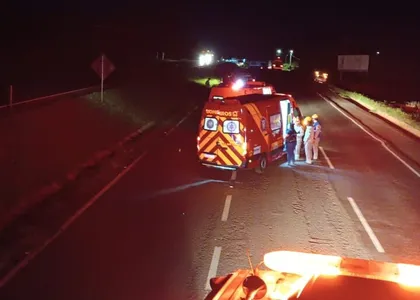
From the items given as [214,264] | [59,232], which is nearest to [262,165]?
[59,232]

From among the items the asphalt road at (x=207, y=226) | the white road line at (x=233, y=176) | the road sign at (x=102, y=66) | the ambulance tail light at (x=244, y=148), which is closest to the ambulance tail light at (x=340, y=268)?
the asphalt road at (x=207, y=226)

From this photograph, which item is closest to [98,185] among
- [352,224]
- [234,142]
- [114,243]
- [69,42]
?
[234,142]

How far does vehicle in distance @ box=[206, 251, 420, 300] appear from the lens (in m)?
3.77

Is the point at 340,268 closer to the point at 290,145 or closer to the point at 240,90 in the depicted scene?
the point at 290,145

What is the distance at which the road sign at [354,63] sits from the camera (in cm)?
6938

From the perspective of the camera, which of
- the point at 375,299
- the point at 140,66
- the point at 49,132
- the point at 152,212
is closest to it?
the point at 375,299

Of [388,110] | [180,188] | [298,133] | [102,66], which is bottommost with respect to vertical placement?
[180,188]

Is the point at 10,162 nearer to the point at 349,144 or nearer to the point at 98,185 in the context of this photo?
the point at 98,185

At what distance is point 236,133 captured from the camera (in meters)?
15.5

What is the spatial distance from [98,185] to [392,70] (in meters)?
74.9

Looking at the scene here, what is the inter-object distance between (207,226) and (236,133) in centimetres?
451

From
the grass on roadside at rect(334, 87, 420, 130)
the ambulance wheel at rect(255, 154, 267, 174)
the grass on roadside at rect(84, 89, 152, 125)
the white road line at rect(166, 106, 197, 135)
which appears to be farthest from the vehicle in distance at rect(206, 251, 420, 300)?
the grass on roadside at rect(334, 87, 420, 130)

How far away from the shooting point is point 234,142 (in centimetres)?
A: 1559

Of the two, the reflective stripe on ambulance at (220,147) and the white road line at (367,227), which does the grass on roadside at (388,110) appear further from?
the white road line at (367,227)
